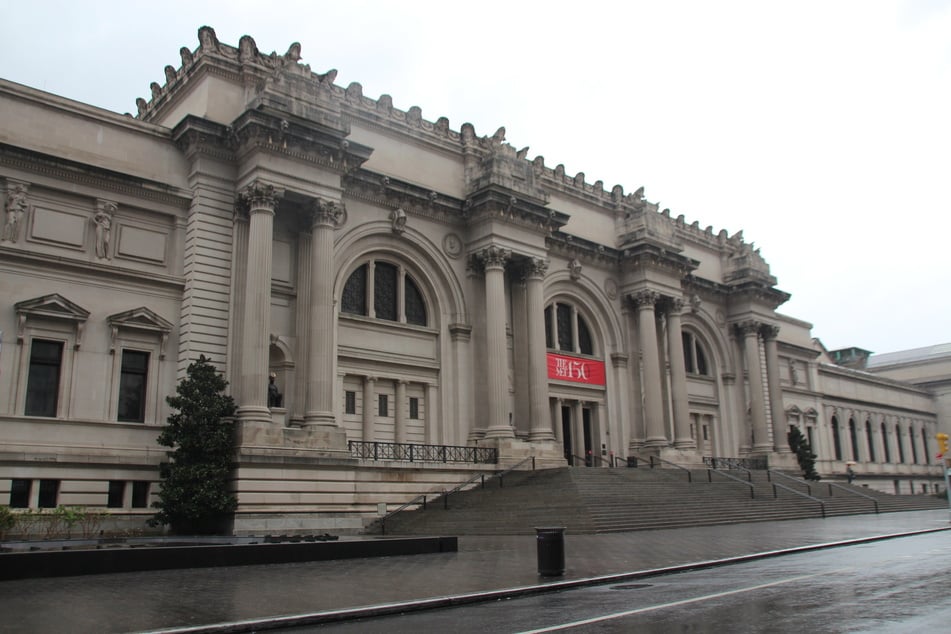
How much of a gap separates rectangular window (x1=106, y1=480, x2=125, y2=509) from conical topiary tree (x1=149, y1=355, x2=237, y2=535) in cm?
130

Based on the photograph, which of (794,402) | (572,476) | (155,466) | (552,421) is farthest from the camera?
(794,402)

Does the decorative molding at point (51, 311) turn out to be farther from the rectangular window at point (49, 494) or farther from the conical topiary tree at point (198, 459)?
the rectangular window at point (49, 494)

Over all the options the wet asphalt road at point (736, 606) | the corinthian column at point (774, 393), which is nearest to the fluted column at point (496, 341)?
the wet asphalt road at point (736, 606)

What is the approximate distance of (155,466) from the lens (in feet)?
87.3

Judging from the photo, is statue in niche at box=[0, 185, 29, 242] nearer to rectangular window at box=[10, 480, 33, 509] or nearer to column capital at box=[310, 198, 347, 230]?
rectangular window at box=[10, 480, 33, 509]

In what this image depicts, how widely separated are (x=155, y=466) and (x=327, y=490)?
559 cm

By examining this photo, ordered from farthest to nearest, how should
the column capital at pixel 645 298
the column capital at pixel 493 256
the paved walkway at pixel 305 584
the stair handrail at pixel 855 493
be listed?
the column capital at pixel 645 298, the stair handrail at pixel 855 493, the column capital at pixel 493 256, the paved walkway at pixel 305 584

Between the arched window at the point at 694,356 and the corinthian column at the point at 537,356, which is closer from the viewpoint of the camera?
the corinthian column at the point at 537,356

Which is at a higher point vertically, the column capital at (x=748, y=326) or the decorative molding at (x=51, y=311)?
the column capital at (x=748, y=326)

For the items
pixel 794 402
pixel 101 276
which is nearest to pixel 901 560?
pixel 101 276

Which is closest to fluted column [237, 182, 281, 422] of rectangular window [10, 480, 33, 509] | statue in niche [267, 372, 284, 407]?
statue in niche [267, 372, 284, 407]

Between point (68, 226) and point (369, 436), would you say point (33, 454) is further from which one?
point (369, 436)

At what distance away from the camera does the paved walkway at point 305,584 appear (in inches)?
Result: 424

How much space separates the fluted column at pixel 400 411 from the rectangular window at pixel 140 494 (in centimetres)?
1079
